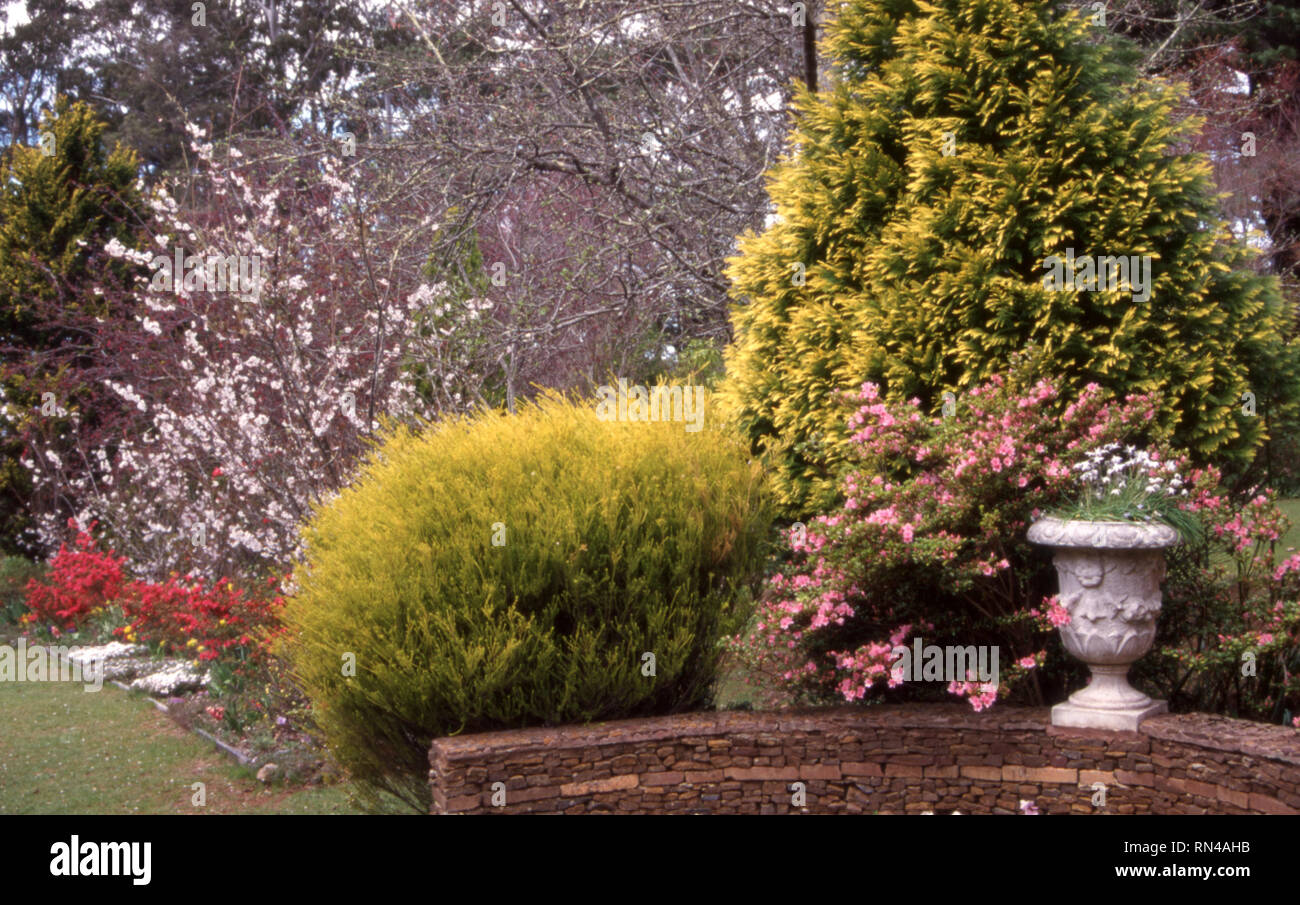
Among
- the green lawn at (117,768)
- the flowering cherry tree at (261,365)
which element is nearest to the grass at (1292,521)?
the flowering cherry tree at (261,365)

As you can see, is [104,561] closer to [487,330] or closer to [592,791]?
[487,330]

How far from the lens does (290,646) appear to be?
5223 mm

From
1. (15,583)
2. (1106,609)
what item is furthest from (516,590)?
(15,583)

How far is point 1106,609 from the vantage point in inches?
157

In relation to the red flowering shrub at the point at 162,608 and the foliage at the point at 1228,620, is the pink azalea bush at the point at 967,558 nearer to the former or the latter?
the foliage at the point at 1228,620

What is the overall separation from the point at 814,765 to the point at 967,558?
97 cm

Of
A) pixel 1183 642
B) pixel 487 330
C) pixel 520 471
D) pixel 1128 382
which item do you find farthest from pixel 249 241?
pixel 1183 642

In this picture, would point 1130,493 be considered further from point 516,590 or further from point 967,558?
point 516,590

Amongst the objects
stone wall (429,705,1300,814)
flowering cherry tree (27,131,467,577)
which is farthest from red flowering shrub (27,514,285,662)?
stone wall (429,705,1300,814)

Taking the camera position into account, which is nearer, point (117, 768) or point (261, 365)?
point (117, 768)

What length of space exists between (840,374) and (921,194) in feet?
2.79

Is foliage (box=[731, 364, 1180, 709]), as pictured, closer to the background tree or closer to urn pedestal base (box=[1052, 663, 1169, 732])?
urn pedestal base (box=[1052, 663, 1169, 732])

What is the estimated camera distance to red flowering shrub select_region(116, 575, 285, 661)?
7869mm

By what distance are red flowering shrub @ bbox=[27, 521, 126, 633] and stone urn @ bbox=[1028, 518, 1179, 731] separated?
841 cm
